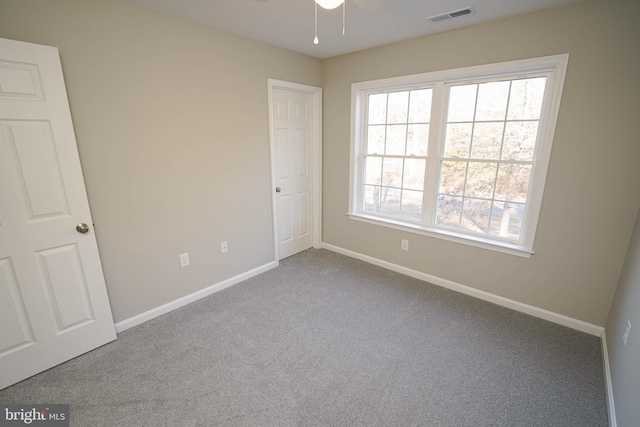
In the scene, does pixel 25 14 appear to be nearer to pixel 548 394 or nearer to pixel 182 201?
pixel 182 201

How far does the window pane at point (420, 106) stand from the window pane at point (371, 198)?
2.92 feet

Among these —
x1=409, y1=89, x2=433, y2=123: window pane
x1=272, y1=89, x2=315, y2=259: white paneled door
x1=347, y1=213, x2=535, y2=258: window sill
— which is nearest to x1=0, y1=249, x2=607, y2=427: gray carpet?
x1=347, y1=213, x2=535, y2=258: window sill

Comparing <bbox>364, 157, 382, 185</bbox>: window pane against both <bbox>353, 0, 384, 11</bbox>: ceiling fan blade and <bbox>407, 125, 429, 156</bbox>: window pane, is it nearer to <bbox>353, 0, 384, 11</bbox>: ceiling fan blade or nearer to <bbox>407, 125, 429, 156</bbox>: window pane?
<bbox>407, 125, 429, 156</bbox>: window pane

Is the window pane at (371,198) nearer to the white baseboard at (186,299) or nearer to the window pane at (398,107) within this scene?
the window pane at (398,107)

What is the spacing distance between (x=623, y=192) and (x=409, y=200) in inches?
64.8

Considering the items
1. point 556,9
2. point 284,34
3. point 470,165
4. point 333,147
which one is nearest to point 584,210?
point 470,165

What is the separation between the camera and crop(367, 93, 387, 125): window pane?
125 inches

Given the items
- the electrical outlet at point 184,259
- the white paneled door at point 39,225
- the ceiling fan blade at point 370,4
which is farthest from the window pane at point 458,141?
the white paneled door at point 39,225

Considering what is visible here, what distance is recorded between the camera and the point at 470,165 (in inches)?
105

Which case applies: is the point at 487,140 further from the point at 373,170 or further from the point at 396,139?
the point at 373,170

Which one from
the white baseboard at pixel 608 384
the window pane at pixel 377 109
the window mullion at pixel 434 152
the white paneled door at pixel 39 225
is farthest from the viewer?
the window pane at pixel 377 109

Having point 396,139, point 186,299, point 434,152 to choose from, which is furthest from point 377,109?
point 186,299

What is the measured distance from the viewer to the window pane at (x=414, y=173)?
3.01 m

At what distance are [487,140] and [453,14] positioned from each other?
1.07 metres
